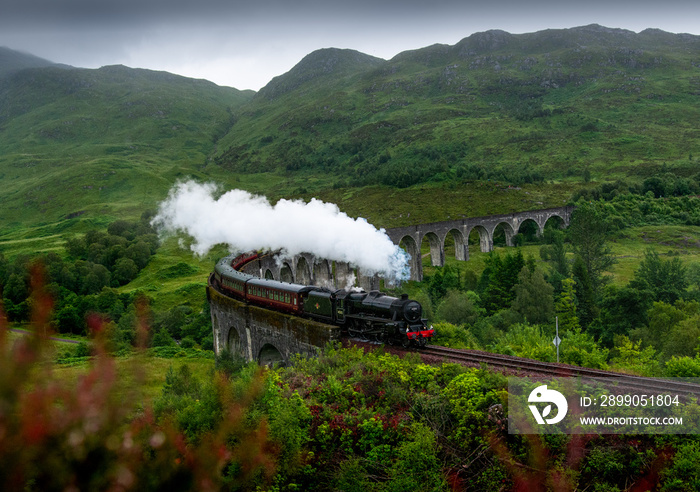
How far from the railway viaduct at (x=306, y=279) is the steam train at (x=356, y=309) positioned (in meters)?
0.65

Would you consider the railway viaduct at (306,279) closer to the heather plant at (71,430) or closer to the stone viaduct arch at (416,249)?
the stone viaduct arch at (416,249)

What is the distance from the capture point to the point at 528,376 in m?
17.1

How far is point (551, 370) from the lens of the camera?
1838cm

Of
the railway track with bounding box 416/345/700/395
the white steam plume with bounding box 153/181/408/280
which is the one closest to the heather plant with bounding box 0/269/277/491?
the railway track with bounding box 416/345/700/395

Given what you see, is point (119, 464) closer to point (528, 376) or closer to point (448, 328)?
point (528, 376)

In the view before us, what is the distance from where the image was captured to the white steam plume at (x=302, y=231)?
36.2 meters

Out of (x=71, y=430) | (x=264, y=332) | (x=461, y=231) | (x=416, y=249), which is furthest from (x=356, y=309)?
(x=461, y=231)

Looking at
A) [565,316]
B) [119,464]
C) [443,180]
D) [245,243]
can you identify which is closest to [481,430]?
[119,464]

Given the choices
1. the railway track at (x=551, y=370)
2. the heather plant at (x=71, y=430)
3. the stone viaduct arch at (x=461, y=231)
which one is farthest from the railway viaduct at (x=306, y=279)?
the heather plant at (x=71, y=430)

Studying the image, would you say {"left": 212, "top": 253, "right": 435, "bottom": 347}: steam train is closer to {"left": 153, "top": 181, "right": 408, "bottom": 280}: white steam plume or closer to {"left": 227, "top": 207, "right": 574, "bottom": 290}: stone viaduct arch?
{"left": 153, "top": 181, "right": 408, "bottom": 280}: white steam plume

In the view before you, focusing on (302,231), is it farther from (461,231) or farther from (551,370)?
(461,231)

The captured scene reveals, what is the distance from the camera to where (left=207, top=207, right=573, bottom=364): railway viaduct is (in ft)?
93.0

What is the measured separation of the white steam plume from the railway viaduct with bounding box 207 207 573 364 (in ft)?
12.5

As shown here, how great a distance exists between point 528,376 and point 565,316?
111ft
